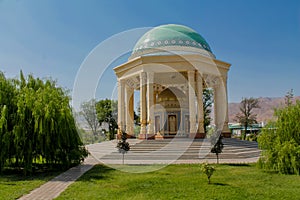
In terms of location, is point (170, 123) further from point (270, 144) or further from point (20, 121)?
point (20, 121)

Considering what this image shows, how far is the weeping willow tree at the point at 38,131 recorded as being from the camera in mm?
10242

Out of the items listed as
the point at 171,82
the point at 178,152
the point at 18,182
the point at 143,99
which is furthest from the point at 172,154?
the point at 171,82

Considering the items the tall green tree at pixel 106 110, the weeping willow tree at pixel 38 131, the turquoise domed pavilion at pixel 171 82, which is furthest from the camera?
the tall green tree at pixel 106 110

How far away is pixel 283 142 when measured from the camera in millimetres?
10094

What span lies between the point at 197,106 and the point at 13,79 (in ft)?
42.3

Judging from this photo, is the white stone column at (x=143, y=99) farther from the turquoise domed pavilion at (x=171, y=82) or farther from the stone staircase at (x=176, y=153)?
the stone staircase at (x=176, y=153)

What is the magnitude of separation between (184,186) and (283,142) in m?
4.80

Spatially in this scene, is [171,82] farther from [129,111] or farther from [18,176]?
[18,176]

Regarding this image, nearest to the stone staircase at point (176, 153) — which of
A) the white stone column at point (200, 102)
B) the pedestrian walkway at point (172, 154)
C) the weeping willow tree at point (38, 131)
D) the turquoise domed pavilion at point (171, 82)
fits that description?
the pedestrian walkway at point (172, 154)

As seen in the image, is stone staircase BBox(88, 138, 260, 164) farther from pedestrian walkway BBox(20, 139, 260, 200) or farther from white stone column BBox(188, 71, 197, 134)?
white stone column BBox(188, 71, 197, 134)

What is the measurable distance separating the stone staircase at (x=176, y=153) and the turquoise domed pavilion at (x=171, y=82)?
2.21m

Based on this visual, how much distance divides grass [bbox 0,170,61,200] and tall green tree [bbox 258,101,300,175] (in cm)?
826

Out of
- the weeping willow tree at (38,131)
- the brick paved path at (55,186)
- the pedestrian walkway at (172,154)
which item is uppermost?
the weeping willow tree at (38,131)

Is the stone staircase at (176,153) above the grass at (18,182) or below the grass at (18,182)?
above
